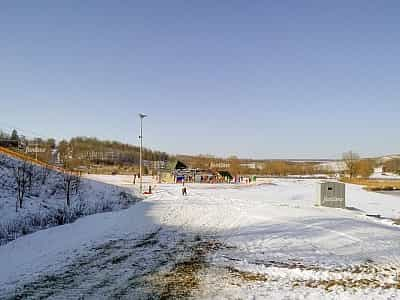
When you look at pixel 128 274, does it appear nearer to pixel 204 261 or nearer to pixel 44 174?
pixel 204 261

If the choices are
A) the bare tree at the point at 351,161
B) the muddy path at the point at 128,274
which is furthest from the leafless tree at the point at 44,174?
the bare tree at the point at 351,161

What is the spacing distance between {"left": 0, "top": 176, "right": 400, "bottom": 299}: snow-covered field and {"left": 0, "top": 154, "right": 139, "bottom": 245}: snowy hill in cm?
197

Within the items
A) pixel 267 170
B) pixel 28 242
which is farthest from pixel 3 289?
pixel 267 170

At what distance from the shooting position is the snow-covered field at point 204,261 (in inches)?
A: 298

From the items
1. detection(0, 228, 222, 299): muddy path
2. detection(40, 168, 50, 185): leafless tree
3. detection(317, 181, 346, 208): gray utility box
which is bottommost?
detection(0, 228, 222, 299): muddy path

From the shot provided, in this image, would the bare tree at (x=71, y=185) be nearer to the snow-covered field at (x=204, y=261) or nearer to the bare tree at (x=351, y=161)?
the snow-covered field at (x=204, y=261)

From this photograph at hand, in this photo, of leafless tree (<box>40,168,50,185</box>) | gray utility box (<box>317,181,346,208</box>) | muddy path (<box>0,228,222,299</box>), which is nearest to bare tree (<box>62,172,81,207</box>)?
leafless tree (<box>40,168,50,185</box>)

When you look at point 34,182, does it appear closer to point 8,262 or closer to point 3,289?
point 8,262

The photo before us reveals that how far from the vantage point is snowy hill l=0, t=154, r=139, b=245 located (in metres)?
16.3

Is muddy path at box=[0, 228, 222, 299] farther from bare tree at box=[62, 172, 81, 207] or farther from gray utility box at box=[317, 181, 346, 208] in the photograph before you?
bare tree at box=[62, 172, 81, 207]

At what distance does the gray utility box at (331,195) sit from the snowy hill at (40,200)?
13278 millimetres

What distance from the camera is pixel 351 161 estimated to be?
4240 inches

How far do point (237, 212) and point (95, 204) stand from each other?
31.0 feet

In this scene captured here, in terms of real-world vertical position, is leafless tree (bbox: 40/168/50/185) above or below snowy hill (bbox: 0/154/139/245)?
above
